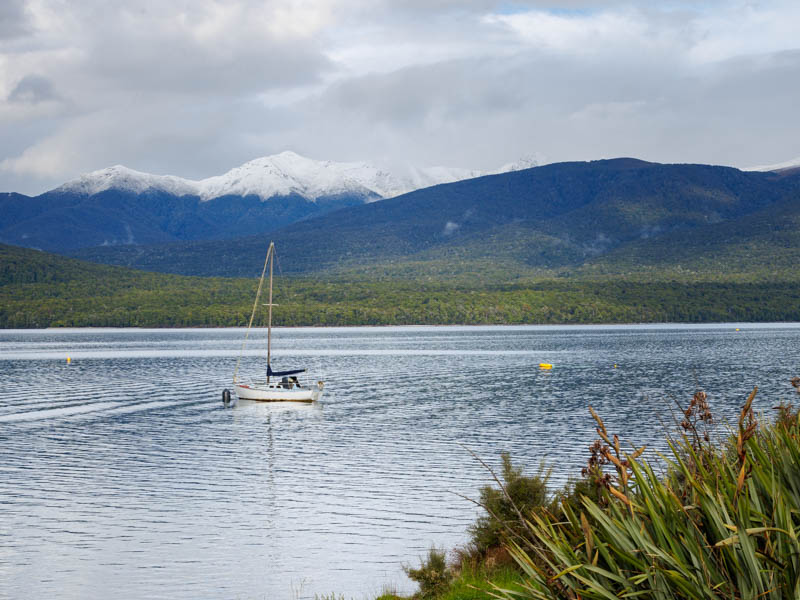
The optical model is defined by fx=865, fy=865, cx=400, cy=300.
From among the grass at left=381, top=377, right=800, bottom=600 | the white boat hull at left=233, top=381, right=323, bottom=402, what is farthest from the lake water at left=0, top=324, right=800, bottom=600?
Result: the grass at left=381, top=377, right=800, bottom=600

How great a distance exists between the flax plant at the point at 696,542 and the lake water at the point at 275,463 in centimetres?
176

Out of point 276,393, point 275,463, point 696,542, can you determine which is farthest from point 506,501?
point 276,393

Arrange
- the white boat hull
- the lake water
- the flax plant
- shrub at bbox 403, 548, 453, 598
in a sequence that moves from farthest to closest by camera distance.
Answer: the white boat hull
the lake water
shrub at bbox 403, 548, 453, 598
the flax plant

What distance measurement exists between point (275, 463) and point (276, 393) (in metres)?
24.4

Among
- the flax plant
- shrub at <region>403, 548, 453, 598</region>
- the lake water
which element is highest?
the flax plant

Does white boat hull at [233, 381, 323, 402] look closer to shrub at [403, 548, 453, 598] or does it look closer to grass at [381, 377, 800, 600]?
shrub at [403, 548, 453, 598]

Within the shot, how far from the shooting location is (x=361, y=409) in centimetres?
5634

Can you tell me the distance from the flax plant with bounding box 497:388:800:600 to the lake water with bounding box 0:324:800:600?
176 cm

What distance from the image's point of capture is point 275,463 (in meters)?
36.3

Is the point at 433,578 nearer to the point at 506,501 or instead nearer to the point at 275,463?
the point at 506,501

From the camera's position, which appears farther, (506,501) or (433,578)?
(506,501)

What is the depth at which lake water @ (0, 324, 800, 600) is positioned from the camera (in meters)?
20.4

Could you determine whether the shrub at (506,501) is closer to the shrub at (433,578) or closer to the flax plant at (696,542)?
the shrub at (433,578)

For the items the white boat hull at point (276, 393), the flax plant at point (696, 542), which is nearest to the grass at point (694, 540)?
the flax plant at point (696, 542)
